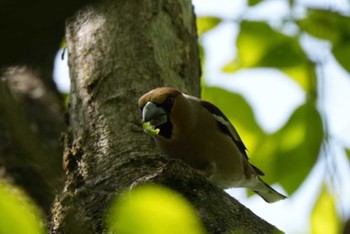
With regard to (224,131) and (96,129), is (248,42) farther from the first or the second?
(96,129)

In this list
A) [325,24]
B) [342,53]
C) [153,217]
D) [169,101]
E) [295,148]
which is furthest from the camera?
[325,24]

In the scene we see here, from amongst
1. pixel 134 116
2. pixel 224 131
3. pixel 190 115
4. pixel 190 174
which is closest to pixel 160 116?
pixel 190 115

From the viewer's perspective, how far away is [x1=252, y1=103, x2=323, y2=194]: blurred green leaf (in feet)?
12.3

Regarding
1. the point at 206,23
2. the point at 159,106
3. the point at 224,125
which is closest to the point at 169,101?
the point at 159,106

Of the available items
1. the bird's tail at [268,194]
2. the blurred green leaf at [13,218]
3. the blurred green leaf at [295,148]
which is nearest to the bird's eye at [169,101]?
the blurred green leaf at [295,148]

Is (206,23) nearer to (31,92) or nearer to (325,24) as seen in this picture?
(325,24)

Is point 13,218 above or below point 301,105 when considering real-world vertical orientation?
above

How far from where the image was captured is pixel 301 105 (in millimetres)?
3842

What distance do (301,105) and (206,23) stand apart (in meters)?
1.48

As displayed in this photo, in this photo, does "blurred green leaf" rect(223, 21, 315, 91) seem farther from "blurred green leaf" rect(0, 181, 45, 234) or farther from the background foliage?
"blurred green leaf" rect(0, 181, 45, 234)

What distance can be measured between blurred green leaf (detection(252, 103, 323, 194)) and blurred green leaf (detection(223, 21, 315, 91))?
53 cm

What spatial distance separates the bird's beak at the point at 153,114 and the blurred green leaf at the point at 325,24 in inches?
53.6

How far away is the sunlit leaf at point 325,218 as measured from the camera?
123 inches

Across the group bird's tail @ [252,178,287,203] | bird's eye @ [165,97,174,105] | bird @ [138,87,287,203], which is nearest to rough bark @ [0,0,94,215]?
bird's eye @ [165,97,174,105]
